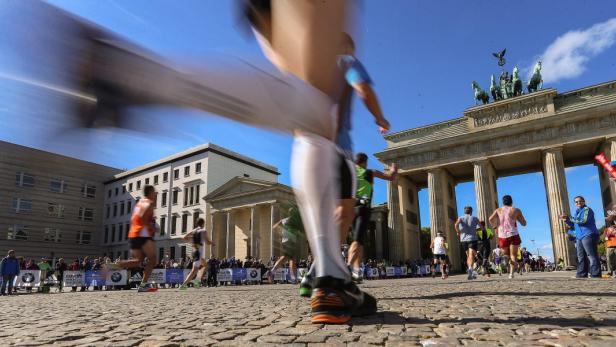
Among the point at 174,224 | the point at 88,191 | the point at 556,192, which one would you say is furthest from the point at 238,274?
the point at 174,224

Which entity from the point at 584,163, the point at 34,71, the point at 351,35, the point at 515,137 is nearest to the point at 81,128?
the point at 34,71

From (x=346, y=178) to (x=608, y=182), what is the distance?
39.1m

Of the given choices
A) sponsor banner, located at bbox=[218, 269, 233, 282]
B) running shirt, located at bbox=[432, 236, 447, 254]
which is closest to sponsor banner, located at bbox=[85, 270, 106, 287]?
sponsor banner, located at bbox=[218, 269, 233, 282]

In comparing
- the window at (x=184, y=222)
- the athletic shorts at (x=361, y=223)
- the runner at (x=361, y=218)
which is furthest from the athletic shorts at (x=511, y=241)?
the window at (x=184, y=222)

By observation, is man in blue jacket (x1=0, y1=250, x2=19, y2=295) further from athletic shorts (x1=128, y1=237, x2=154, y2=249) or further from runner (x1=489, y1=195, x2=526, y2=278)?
runner (x1=489, y1=195, x2=526, y2=278)

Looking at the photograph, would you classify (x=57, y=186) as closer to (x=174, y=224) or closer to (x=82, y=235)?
(x=82, y=235)

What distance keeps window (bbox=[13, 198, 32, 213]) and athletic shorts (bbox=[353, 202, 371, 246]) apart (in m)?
4.63

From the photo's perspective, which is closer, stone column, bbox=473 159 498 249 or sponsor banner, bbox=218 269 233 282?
sponsor banner, bbox=218 269 233 282

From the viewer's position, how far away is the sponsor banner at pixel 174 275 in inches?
829

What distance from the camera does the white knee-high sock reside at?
2.38 m

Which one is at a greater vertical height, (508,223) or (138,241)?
(508,223)

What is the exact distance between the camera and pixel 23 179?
112cm

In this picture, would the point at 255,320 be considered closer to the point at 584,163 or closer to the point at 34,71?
the point at 34,71

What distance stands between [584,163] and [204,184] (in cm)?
4460
